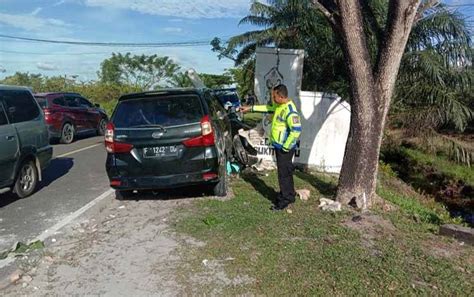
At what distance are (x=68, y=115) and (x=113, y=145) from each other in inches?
408

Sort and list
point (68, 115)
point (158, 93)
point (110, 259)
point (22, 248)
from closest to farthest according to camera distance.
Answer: point (110, 259), point (22, 248), point (158, 93), point (68, 115)

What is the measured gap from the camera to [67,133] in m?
16.4

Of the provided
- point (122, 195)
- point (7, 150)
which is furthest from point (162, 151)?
point (7, 150)

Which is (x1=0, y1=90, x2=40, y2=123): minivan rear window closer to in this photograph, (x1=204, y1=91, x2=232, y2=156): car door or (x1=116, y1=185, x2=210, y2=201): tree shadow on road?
(x1=116, y1=185, x2=210, y2=201): tree shadow on road

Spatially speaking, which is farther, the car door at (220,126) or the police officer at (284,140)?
the car door at (220,126)

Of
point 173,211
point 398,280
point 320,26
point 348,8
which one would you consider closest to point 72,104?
point 320,26

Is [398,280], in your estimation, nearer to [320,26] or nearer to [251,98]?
[251,98]

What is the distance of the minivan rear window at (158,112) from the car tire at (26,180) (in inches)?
87.2

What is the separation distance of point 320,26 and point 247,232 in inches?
466

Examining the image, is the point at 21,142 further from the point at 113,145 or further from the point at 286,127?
the point at 286,127

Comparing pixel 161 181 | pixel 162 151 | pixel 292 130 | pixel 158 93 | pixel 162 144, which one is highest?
pixel 158 93

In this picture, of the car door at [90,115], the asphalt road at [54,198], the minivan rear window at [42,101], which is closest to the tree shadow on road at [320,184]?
the asphalt road at [54,198]

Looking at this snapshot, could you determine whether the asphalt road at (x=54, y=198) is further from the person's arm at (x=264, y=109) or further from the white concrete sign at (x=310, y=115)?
the white concrete sign at (x=310, y=115)

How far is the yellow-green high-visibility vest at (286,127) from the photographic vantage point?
6.65 m
